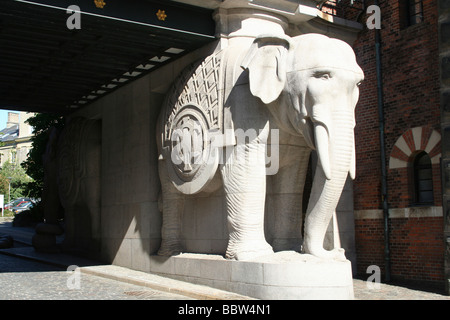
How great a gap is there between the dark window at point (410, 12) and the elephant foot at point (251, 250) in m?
6.73

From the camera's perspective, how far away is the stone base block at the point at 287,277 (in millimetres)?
9789

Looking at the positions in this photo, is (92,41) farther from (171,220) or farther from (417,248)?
(417,248)

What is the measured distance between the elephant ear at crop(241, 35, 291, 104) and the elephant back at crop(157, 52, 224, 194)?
1.15 metres

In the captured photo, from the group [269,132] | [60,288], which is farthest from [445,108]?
[60,288]

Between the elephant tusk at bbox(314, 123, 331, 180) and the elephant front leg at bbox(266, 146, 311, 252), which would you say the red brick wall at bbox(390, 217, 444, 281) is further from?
the elephant tusk at bbox(314, 123, 331, 180)

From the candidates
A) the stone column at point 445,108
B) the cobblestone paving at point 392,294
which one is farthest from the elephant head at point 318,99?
the stone column at point 445,108

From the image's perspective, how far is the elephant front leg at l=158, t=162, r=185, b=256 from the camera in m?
13.2

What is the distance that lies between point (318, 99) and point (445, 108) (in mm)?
3296

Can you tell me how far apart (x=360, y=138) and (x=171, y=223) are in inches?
204

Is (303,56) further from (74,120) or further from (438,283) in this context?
(74,120)

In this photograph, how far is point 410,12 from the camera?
14062 mm

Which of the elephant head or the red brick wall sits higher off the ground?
the elephant head

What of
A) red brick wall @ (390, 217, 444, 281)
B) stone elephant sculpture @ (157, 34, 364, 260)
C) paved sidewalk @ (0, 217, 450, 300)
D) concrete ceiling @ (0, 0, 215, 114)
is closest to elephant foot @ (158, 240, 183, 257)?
paved sidewalk @ (0, 217, 450, 300)

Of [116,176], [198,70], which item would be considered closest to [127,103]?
[116,176]
